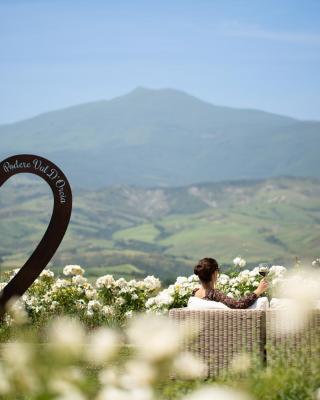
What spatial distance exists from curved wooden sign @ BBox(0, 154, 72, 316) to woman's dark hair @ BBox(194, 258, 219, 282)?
13.0ft

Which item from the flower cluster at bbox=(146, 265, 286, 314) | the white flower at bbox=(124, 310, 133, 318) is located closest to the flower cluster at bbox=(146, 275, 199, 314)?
the flower cluster at bbox=(146, 265, 286, 314)

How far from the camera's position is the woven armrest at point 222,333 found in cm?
720

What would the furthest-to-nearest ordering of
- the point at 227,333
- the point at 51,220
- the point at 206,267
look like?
the point at 51,220, the point at 206,267, the point at 227,333

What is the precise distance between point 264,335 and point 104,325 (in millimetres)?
5022

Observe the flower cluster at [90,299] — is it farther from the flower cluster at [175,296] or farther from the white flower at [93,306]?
the flower cluster at [175,296]

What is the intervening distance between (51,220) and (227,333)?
474cm

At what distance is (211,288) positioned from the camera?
7.92m

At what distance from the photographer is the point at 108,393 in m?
2.61

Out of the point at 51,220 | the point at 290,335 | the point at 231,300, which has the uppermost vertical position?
the point at 51,220

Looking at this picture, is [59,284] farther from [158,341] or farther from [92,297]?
[158,341]

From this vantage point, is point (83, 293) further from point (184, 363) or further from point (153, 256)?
point (153, 256)

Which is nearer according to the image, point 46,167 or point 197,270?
point 197,270

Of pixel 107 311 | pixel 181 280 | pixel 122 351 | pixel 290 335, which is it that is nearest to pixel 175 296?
pixel 181 280

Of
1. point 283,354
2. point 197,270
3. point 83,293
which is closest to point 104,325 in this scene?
point 83,293
